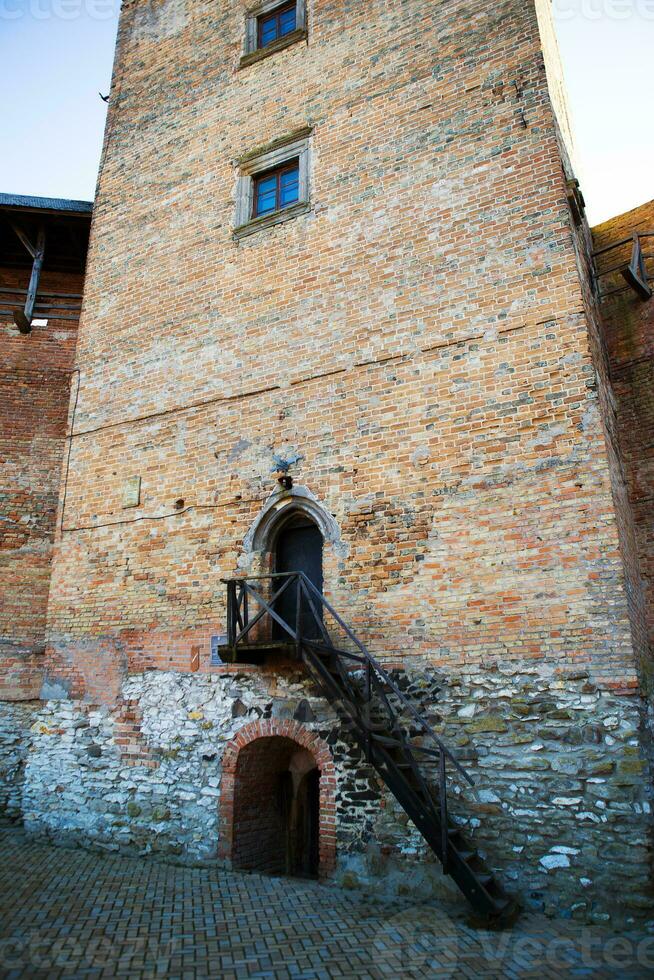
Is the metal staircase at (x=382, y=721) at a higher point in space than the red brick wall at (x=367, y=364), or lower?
lower

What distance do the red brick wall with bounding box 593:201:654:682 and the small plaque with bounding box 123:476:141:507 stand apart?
6.54 meters

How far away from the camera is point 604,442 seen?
21.4ft

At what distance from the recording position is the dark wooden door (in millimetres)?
7930

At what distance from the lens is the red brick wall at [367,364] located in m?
6.70

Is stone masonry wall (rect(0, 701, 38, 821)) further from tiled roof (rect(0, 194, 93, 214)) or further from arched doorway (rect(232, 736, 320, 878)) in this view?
tiled roof (rect(0, 194, 93, 214))

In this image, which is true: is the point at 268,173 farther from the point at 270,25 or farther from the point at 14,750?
the point at 14,750

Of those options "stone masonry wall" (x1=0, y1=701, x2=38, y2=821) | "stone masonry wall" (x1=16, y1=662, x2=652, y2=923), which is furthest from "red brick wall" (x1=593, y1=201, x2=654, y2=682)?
"stone masonry wall" (x1=0, y1=701, x2=38, y2=821)

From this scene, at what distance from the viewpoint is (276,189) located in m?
9.76

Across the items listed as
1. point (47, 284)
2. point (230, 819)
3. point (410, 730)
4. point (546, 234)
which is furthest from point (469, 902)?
point (47, 284)

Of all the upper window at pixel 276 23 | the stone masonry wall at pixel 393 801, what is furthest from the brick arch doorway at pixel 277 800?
the upper window at pixel 276 23

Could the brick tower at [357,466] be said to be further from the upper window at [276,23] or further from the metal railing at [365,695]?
the metal railing at [365,695]

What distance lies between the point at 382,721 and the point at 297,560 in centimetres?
223

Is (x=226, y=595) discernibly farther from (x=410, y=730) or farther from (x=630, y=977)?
(x=630, y=977)

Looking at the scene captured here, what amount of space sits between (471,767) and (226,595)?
344 centimetres
